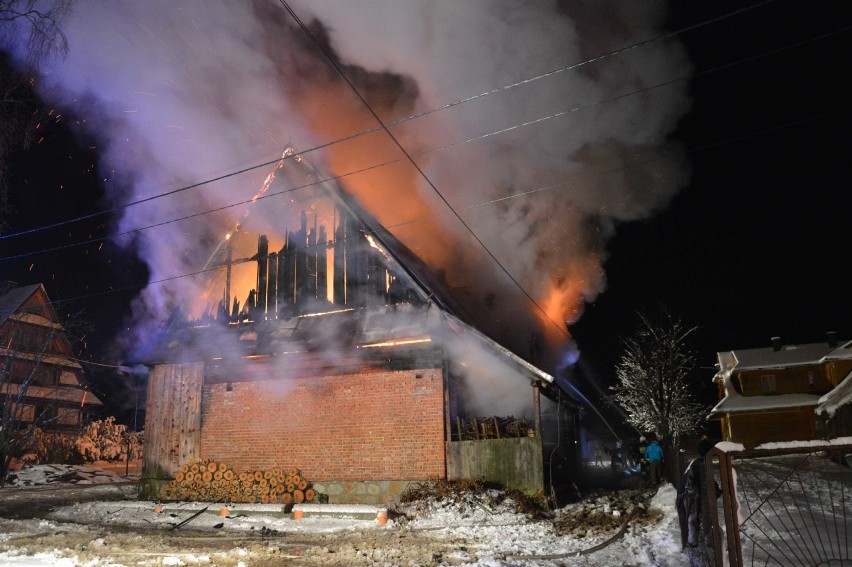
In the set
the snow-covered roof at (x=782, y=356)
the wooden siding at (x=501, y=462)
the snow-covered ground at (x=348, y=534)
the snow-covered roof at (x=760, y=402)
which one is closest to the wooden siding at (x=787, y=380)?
the snow-covered roof at (x=782, y=356)

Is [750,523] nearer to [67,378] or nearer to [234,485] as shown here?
[234,485]

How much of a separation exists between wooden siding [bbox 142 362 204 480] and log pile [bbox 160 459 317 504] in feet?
1.59

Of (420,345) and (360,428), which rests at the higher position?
(420,345)

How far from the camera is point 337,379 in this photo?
14.5 metres

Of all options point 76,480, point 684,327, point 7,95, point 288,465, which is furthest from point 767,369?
point 7,95

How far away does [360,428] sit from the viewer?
45.8ft

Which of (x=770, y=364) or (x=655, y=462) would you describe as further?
(x=770, y=364)

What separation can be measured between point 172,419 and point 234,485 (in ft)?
9.49

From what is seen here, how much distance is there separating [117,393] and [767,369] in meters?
47.5

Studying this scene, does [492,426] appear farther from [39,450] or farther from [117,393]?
[117,393]

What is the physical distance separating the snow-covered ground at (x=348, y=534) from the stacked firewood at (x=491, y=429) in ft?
5.36

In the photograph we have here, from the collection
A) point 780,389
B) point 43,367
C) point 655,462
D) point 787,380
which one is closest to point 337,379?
point 655,462

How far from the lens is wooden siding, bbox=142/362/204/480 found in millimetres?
15328

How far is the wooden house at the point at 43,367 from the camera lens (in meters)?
29.8
